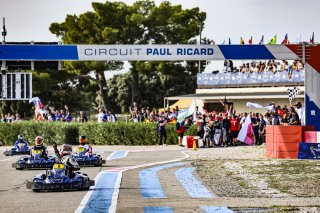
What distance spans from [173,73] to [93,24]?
8570mm

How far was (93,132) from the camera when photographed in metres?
44.6

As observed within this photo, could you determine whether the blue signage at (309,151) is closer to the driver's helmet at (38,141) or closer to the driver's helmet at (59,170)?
the driver's helmet at (38,141)

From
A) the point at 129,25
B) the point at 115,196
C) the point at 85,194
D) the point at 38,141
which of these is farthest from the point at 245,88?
the point at 115,196

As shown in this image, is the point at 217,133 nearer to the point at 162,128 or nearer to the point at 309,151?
the point at 162,128

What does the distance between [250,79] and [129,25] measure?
57.1 feet

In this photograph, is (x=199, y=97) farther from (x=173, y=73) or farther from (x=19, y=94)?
(x=19, y=94)

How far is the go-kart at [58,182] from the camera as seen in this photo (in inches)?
723

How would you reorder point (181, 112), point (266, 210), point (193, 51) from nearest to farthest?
point (266, 210) < point (193, 51) < point (181, 112)

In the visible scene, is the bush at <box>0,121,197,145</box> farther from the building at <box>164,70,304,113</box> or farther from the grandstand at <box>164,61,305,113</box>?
the grandstand at <box>164,61,305,113</box>

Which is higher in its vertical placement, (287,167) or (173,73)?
(173,73)

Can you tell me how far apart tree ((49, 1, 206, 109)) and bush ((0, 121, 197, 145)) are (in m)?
23.0

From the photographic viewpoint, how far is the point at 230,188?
19172 millimetres

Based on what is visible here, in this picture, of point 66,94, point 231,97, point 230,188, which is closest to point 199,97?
point 231,97

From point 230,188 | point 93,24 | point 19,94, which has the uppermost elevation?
point 93,24
